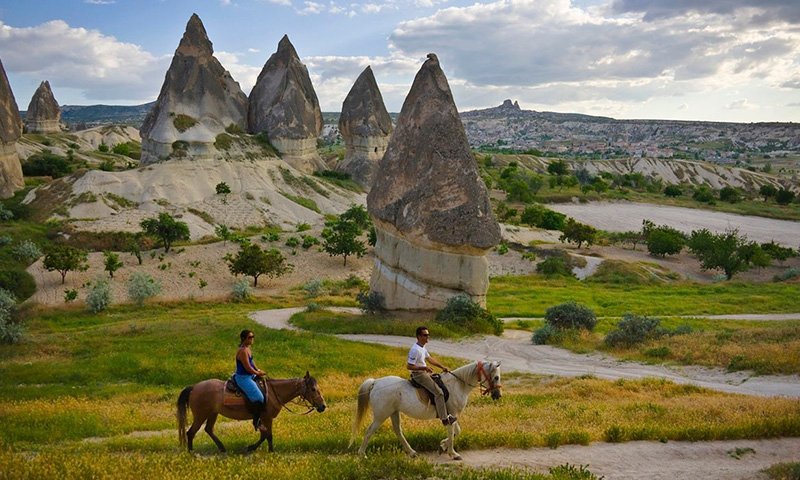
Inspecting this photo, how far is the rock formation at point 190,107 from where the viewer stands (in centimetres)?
5741

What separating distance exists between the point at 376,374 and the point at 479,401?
4.24 meters

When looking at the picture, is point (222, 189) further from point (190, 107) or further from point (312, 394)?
point (312, 394)

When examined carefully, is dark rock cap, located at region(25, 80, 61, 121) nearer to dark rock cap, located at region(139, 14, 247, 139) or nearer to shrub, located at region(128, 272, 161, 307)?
dark rock cap, located at region(139, 14, 247, 139)

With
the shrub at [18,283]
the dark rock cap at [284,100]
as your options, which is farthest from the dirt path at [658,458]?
the dark rock cap at [284,100]

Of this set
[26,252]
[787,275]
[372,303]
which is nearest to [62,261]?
[26,252]

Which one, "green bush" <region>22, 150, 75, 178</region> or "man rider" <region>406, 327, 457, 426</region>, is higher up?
"green bush" <region>22, 150, 75, 178</region>

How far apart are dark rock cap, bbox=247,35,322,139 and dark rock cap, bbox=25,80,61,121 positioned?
2026 inches

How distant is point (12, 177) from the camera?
5441 cm

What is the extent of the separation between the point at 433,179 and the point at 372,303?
586cm

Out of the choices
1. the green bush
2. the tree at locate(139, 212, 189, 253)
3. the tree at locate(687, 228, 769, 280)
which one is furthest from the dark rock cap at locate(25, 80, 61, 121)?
the tree at locate(687, 228, 769, 280)

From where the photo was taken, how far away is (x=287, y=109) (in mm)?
66938

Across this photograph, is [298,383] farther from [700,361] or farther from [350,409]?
[700,361]

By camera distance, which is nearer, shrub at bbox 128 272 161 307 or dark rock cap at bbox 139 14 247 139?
shrub at bbox 128 272 161 307

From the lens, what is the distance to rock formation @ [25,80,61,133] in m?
101
